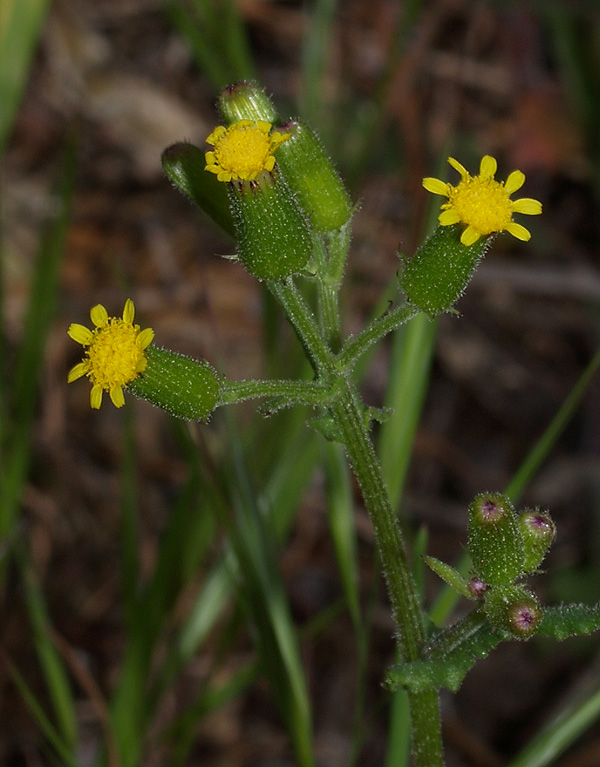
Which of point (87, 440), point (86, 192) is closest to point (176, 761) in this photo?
point (87, 440)

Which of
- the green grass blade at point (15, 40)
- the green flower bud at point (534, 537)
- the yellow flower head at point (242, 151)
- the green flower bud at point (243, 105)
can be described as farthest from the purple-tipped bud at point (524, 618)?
the green grass blade at point (15, 40)

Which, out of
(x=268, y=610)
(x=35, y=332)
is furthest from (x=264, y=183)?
(x=35, y=332)

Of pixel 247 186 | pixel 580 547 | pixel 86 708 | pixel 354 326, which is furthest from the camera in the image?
pixel 354 326

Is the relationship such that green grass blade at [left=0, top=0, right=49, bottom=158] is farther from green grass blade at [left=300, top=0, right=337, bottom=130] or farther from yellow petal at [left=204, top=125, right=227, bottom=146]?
yellow petal at [left=204, top=125, right=227, bottom=146]

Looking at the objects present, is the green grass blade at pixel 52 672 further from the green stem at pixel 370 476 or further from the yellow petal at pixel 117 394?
the green stem at pixel 370 476

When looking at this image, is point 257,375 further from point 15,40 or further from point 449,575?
point 449,575

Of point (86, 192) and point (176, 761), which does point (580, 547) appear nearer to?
point (176, 761)
